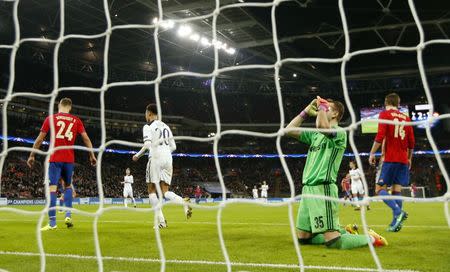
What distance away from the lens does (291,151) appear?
1634 inches

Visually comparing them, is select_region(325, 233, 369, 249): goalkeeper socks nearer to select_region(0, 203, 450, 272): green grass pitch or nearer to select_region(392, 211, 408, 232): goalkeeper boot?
Result: select_region(0, 203, 450, 272): green grass pitch

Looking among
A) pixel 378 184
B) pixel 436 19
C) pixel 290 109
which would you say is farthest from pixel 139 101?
pixel 378 184

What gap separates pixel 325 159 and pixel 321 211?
0.55 metres

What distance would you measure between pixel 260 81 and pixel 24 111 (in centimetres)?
1723

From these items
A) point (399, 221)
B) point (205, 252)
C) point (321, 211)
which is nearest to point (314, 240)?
point (321, 211)

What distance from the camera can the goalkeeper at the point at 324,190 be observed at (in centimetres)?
443

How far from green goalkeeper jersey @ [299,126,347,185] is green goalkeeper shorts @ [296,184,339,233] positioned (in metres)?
0.07

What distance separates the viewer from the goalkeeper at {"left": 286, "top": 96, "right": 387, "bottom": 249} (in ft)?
14.5

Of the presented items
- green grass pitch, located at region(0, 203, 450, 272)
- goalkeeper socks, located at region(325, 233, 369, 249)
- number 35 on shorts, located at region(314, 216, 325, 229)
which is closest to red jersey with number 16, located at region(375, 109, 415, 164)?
green grass pitch, located at region(0, 203, 450, 272)

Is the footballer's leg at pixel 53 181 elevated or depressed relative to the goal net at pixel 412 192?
elevated

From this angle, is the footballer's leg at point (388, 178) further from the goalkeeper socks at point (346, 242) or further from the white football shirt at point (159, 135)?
the white football shirt at point (159, 135)

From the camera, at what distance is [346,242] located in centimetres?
446

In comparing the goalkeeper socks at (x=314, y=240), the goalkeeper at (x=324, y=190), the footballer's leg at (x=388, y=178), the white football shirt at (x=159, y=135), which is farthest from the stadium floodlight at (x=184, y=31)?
the goalkeeper socks at (x=314, y=240)

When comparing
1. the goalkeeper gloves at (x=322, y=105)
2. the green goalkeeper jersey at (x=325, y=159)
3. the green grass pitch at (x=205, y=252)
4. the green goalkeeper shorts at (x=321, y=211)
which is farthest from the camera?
the green goalkeeper jersey at (x=325, y=159)
